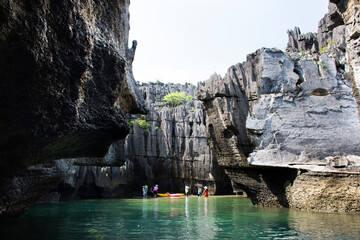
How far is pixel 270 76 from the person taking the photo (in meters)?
14.9

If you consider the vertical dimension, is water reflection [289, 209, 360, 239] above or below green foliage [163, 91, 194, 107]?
below

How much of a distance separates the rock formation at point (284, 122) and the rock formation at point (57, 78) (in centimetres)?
973

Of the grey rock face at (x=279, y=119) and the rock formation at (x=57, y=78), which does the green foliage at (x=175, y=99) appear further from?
the rock formation at (x=57, y=78)

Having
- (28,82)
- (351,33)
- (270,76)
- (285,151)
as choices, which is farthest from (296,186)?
(28,82)

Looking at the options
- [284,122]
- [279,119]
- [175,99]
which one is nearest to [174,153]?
[175,99]

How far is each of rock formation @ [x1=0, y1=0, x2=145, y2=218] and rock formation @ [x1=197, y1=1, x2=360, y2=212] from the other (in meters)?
9.73

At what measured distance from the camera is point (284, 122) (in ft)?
47.0

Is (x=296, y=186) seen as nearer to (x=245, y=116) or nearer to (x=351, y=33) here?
(x=245, y=116)

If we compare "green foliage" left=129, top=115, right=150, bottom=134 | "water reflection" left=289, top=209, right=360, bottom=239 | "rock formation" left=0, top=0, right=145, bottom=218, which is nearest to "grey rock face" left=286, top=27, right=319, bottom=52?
"green foliage" left=129, top=115, right=150, bottom=134

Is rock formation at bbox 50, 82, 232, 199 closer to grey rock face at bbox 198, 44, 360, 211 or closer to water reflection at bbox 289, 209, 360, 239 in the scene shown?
grey rock face at bbox 198, 44, 360, 211

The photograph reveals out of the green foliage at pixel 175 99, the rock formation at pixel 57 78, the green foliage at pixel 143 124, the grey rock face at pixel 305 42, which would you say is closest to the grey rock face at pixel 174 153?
the green foliage at pixel 143 124

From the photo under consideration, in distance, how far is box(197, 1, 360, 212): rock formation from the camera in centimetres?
1346

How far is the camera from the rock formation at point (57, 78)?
11.4 feet

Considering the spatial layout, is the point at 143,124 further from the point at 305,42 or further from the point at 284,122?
the point at 305,42
